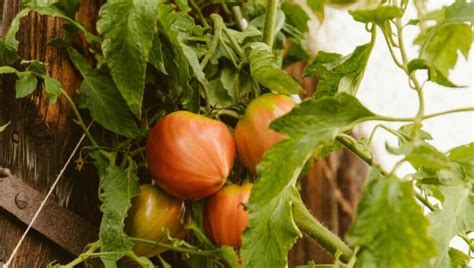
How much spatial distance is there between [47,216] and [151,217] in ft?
0.43

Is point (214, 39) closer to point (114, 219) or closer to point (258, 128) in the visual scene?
point (258, 128)

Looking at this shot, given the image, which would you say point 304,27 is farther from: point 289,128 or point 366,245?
point 366,245

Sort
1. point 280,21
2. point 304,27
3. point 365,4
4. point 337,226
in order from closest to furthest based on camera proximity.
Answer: point 280,21, point 304,27, point 365,4, point 337,226

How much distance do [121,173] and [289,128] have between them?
0.30m

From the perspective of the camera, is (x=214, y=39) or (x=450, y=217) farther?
(x=214, y=39)

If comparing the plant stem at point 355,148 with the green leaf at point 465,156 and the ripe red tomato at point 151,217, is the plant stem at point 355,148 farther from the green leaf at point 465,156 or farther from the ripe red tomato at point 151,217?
the ripe red tomato at point 151,217

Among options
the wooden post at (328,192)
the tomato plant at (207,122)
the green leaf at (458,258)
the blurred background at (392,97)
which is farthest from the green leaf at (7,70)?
the blurred background at (392,97)

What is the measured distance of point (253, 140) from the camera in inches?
35.4

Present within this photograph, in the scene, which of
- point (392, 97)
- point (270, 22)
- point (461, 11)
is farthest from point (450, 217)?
point (392, 97)

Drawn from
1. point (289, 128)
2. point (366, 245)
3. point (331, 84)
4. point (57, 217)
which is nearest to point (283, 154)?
point (289, 128)

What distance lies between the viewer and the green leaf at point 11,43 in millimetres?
880

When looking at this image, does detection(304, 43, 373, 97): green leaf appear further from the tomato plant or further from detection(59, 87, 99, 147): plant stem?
detection(59, 87, 99, 147): plant stem

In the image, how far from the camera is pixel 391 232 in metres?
0.62

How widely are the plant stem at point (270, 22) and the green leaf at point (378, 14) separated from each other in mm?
191
